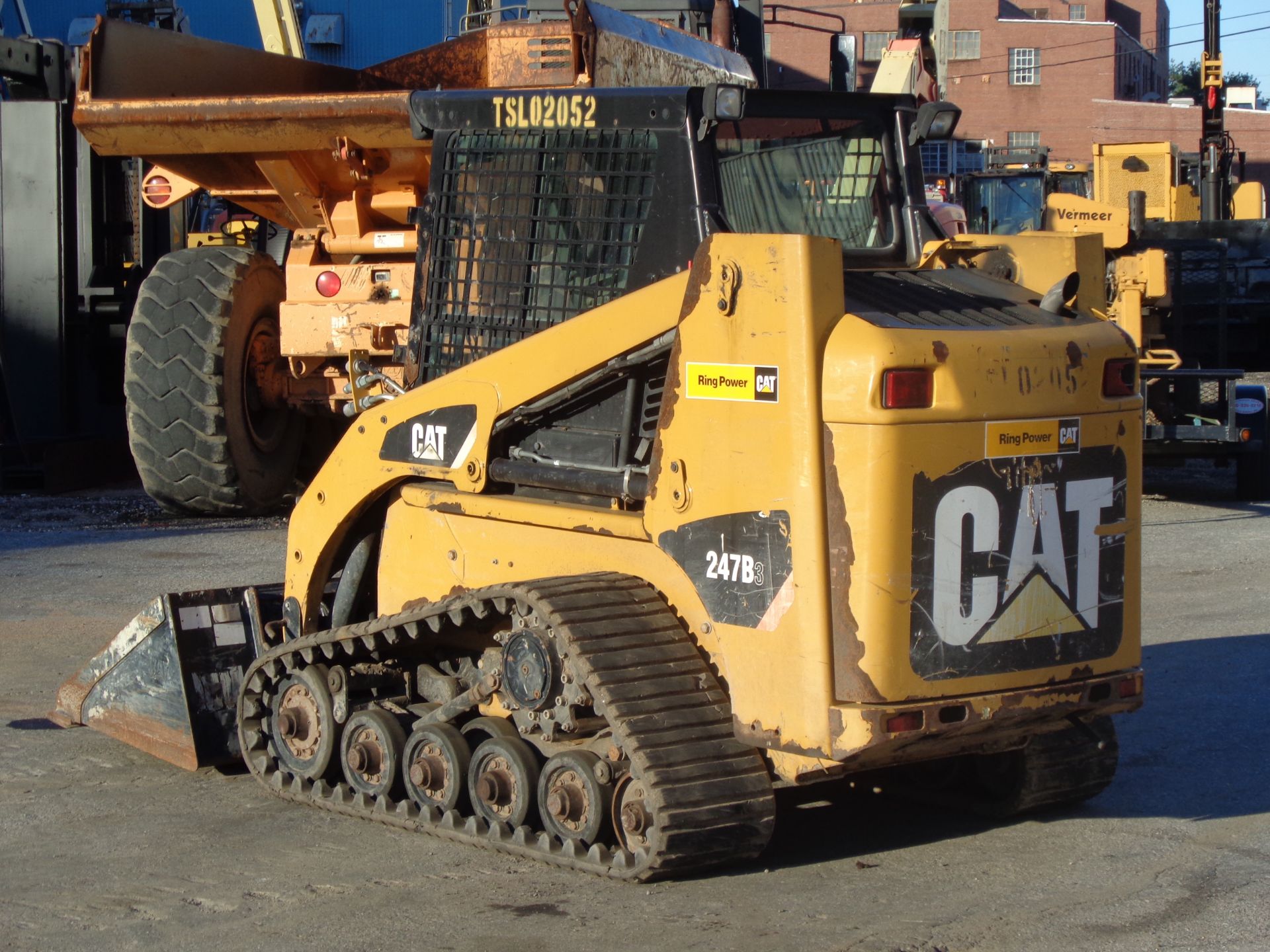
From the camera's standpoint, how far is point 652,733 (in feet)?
14.6

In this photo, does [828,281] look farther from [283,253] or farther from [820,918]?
[283,253]

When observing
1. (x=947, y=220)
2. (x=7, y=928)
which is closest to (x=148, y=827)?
(x=7, y=928)

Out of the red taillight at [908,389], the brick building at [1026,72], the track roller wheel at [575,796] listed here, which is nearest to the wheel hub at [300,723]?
the track roller wheel at [575,796]

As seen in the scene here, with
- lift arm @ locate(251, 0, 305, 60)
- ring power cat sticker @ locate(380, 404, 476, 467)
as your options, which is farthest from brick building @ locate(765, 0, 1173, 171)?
ring power cat sticker @ locate(380, 404, 476, 467)

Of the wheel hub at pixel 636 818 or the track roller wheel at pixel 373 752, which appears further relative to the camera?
the track roller wheel at pixel 373 752

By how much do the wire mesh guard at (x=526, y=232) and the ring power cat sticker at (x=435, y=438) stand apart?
29 centimetres

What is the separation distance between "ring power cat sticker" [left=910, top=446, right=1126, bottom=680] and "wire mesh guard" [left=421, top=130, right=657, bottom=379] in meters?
1.39

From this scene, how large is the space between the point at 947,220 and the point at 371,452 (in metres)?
7.96

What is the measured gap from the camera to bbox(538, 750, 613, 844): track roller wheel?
4.58 metres

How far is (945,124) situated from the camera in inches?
217

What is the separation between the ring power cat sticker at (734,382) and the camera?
436 centimetres

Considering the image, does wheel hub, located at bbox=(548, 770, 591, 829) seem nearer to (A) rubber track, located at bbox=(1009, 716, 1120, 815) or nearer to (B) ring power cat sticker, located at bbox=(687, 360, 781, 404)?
(B) ring power cat sticker, located at bbox=(687, 360, 781, 404)

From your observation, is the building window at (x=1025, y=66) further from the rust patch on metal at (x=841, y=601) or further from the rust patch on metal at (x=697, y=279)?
the rust patch on metal at (x=841, y=601)

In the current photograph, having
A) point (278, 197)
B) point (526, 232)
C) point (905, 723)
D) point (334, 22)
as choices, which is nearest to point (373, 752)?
point (526, 232)
